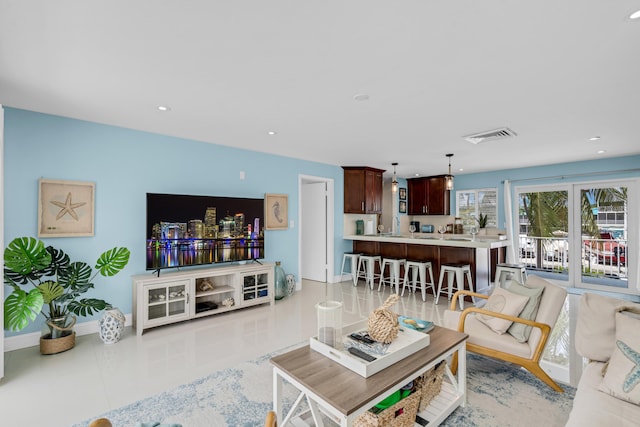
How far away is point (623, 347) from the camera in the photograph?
1.61 meters

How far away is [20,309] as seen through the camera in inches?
99.1

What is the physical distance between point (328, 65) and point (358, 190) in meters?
4.18

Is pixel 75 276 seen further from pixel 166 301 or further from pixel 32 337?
pixel 166 301

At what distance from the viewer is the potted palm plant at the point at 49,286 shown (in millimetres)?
2535

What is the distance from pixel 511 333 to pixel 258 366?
6.94 feet

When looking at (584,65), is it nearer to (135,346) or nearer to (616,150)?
(616,150)

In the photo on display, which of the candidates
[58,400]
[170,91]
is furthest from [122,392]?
[170,91]

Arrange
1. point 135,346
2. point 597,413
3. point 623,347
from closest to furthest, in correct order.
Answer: point 597,413 < point 623,347 < point 135,346

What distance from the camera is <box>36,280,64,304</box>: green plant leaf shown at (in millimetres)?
2763

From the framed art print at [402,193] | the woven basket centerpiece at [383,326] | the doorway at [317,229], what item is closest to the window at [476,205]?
the framed art print at [402,193]

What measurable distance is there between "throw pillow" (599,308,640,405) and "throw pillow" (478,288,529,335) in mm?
729

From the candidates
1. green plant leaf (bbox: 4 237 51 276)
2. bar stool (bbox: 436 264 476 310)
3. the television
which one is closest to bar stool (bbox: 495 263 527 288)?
bar stool (bbox: 436 264 476 310)

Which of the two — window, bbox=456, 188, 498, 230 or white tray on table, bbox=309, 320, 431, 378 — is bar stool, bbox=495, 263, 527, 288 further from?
white tray on table, bbox=309, 320, 431, 378

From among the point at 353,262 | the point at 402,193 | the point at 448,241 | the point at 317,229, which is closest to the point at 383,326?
the point at 448,241
